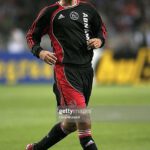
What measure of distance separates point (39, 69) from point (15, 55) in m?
1.04

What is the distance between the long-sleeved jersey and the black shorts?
11 cm

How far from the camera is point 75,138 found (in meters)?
12.3

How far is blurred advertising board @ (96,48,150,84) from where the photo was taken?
2477cm

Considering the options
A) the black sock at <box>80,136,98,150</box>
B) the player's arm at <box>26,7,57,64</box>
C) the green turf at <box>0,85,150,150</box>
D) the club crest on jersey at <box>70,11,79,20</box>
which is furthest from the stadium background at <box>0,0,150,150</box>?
the club crest on jersey at <box>70,11,79,20</box>

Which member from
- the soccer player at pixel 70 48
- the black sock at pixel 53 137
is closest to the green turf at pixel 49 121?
the black sock at pixel 53 137

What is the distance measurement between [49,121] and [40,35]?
5823 millimetres

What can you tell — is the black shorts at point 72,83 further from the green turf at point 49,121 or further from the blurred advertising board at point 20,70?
the blurred advertising board at point 20,70

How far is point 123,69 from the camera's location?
2498 centimetres

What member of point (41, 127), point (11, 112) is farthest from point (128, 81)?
point (41, 127)

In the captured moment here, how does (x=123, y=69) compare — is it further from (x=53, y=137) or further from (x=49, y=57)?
(x=49, y=57)

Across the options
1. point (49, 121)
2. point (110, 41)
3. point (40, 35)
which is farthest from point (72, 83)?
point (110, 41)

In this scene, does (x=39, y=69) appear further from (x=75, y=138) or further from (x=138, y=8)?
(x=75, y=138)

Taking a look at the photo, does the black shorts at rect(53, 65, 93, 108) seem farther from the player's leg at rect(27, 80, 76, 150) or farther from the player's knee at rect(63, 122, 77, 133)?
the player's knee at rect(63, 122, 77, 133)

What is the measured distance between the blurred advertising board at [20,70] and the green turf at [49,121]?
1077mm
